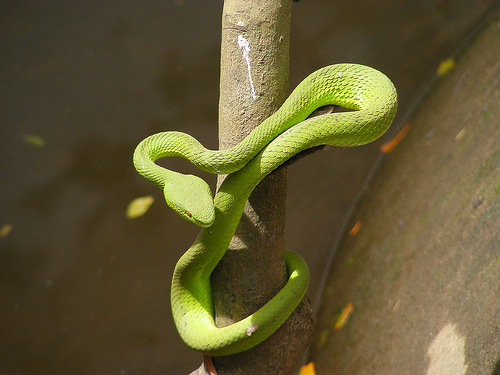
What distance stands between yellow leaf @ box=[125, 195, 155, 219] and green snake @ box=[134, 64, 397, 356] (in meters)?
0.93

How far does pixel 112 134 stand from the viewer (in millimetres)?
2334

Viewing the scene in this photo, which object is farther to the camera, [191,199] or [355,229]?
[355,229]

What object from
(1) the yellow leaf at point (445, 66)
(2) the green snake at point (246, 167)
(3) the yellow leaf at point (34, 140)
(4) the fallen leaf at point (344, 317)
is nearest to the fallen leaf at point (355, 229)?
(4) the fallen leaf at point (344, 317)

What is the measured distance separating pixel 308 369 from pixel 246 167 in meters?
1.70

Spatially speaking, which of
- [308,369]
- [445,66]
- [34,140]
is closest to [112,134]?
[34,140]

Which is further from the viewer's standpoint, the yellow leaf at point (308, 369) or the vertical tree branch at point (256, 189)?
the yellow leaf at point (308, 369)

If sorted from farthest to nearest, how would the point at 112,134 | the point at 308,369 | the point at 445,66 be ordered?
the point at 445,66
the point at 308,369
the point at 112,134

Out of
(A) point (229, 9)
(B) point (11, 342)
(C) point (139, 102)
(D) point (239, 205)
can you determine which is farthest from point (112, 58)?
(B) point (11, 342)

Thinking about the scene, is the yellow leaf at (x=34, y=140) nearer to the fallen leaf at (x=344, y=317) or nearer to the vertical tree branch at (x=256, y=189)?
the vertical tree branch at (x=256, y=189)

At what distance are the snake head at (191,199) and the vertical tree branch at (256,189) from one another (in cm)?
18

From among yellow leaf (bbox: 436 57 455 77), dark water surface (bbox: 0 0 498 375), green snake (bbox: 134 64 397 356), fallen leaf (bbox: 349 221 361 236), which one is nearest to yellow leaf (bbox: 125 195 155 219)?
dark water surface (bbox: 0 0 498 375)

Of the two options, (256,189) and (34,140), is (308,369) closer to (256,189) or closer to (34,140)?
(256,189)

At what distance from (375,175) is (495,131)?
0.96 metres

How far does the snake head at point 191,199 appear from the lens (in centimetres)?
133
